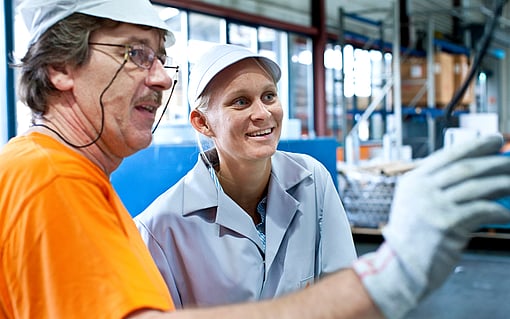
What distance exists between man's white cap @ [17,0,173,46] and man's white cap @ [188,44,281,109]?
35 centimetres

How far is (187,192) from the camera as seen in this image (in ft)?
4.89

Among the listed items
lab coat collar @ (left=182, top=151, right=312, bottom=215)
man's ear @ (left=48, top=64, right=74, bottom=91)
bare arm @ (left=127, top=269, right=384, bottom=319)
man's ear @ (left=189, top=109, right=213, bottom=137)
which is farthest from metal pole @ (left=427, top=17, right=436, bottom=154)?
bare arm @ (left=127, top=269, right=384, bottom=319)

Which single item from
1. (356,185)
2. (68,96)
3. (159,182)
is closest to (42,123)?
(68,96)

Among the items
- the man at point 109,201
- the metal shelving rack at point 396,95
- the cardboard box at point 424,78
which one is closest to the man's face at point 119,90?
the man at point 109,201

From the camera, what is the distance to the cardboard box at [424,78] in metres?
8.67

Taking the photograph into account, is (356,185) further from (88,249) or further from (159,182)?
(88,249)

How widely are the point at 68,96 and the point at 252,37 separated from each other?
7199 millimetres

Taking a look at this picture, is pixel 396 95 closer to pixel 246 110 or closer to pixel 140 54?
pixel 246 110

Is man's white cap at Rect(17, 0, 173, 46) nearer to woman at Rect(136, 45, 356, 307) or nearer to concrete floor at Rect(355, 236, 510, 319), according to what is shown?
woman at Rect(136, 45, 356, 307)

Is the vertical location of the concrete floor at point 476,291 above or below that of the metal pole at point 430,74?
below

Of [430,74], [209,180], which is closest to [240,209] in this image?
[209,180]

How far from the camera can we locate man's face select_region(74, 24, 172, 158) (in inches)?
41.5

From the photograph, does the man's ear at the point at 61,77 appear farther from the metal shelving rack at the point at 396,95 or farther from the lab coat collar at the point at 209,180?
the metal shelving rack at the point at 396,95

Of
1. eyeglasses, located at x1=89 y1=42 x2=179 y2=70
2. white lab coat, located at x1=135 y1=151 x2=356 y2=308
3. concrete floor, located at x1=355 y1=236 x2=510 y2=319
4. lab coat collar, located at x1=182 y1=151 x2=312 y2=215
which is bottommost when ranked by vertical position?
concrete floor, located at x1=355 y1=236 x2=510 y2=319
